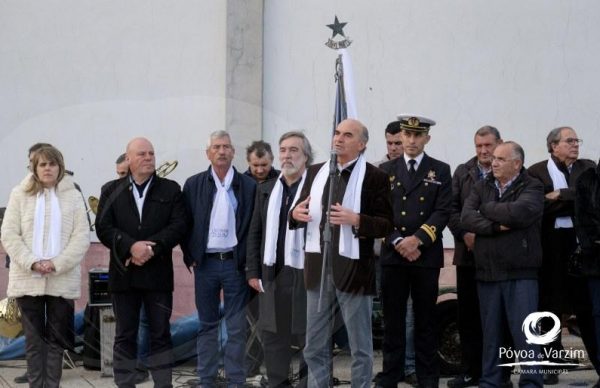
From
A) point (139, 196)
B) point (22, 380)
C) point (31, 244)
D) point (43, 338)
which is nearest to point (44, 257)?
point (31, 244)

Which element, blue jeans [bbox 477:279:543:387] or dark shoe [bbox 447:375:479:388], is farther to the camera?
dark shoe [bbox 447:375:479:388]

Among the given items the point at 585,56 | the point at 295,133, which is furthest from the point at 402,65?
the point at 295,133

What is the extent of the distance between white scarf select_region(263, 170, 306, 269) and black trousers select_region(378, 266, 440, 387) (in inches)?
39.1

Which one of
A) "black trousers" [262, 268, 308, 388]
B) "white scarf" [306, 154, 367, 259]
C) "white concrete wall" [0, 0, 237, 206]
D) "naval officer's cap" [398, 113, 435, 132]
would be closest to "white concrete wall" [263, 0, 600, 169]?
"white concrete wall" [0, 0, 237, 206]

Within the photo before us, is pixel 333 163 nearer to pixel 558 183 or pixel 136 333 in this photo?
pixel 136 333

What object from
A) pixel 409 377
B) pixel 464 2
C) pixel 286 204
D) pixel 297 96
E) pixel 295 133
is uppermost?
pixel 464 2

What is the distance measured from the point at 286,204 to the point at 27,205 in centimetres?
202

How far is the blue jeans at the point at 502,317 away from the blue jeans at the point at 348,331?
4.17 feet

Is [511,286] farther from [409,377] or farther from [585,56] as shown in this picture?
[585,56]

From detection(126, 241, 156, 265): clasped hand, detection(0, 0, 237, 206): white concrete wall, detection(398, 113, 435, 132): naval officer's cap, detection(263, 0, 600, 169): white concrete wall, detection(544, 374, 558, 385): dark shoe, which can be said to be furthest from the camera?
detection(0, 0, 237, 206): white concrete wall

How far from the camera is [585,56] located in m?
10.6

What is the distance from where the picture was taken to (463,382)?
8438 millimetres

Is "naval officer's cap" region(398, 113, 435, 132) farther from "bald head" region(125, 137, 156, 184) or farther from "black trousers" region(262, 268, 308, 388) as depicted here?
"bald head" region(125, 137, 156, 184)

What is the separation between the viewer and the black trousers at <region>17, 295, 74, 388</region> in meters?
7.93
